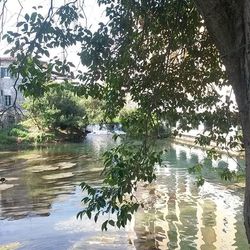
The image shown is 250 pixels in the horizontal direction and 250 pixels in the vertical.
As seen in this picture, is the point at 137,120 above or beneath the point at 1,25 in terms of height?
beneath

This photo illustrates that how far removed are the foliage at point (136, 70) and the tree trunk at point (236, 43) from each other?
1.19 meters

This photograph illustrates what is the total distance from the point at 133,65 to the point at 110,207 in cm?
217

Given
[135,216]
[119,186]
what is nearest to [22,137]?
[135,216]

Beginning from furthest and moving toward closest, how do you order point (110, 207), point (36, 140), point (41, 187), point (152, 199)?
point (36, 140) → point (41, 187) → point (152, 199) → point (110, 207)

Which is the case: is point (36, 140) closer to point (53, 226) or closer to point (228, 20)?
point (53, 226)

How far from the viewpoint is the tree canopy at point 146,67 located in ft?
10.8

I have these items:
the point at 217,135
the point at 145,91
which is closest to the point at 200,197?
the point at 217,135

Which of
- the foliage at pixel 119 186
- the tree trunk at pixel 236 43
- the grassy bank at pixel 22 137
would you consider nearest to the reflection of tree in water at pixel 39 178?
the grassy bank at pixel 22 137

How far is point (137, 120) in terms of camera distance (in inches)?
211

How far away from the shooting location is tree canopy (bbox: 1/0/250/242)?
3.28 meters

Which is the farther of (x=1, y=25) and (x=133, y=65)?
(x=133, y=65)

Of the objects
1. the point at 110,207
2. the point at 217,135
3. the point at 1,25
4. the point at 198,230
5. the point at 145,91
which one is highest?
the point at 1,25

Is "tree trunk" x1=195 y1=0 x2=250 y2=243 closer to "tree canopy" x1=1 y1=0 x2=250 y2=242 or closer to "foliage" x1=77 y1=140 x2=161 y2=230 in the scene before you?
"tree canopy" x1=1 y1=0 x2=250 y2=242

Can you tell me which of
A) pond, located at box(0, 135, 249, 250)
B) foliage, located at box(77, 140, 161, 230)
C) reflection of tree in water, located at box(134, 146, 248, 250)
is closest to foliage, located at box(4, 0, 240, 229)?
foliage, located at box(77, 140, 161, 230)
